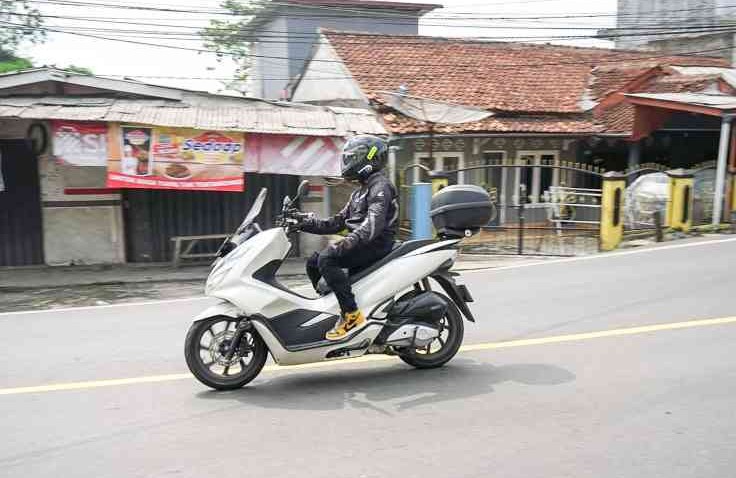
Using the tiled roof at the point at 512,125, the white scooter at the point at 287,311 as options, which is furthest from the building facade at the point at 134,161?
the white scooter at the point at 287,311

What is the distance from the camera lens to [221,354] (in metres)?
4.69

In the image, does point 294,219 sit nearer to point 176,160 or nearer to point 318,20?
point 176,160

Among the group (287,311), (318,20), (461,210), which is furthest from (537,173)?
(287,311)

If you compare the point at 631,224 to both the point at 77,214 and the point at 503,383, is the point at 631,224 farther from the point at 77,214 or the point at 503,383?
the point at 77,214

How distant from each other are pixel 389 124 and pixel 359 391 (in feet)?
38.2

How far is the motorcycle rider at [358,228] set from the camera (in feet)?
15.5

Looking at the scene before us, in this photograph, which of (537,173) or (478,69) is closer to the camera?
(537,173)

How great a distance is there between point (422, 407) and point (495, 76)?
1688 cm

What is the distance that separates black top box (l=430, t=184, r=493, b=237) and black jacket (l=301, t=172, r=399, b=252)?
1.27ft

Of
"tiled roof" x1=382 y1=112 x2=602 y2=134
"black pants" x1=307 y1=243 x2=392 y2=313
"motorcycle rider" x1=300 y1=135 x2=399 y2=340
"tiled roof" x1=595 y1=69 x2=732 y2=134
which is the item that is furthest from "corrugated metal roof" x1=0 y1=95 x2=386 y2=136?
"tiled roof" x1=595 y1=69 x2=732 y2=134

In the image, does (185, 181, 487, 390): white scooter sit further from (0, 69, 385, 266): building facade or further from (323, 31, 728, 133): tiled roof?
(323, 31, 728, 133): tiled roof

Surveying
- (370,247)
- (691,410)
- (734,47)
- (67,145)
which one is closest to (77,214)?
(67,145)

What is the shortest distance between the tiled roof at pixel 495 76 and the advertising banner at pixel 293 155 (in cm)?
340

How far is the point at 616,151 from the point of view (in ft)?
64.8
